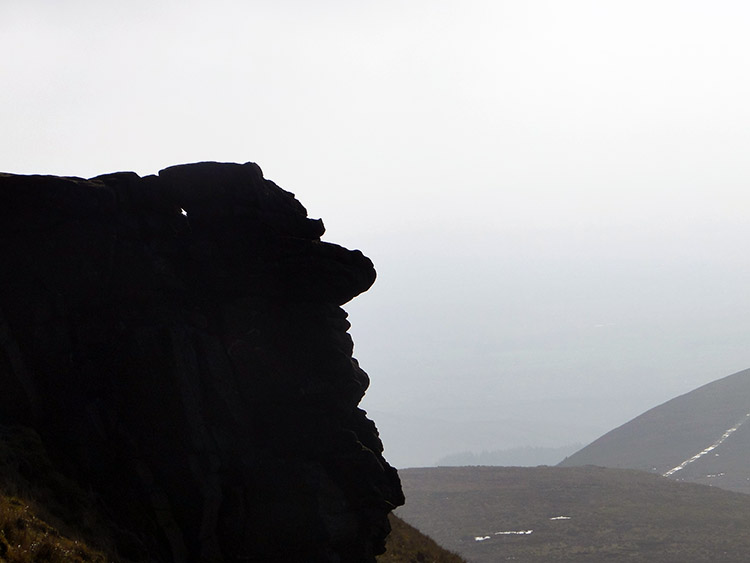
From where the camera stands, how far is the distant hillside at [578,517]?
242 feet

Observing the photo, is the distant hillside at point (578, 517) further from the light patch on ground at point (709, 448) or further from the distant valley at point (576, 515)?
the light patch on ground at point (709, 448)

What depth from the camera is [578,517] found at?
89312 mm

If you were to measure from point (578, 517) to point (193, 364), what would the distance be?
7162cm

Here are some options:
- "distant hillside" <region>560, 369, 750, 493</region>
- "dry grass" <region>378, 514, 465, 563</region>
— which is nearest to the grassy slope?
"dry grass" <region>378, 514, 465, 563</region>

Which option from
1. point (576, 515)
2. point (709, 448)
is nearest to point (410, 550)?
point (576, 515)

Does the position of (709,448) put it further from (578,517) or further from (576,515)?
(578,517)

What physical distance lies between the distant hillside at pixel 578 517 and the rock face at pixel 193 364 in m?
46.4

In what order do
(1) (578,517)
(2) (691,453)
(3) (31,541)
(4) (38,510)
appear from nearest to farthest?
(3) (31,541)
(4) (38,510)
(1) (578,517)
(2) (691,453)

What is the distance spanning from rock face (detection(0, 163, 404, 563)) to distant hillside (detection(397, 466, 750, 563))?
152 feet

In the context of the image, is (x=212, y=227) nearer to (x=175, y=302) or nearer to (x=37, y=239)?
(x=175, y=302)

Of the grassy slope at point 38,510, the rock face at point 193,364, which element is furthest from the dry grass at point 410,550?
the grassy slope at point 38,510

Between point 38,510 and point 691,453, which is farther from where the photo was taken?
point 691,453

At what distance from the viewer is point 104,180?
32688 millimetres

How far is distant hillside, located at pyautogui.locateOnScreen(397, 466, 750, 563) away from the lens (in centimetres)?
7362
